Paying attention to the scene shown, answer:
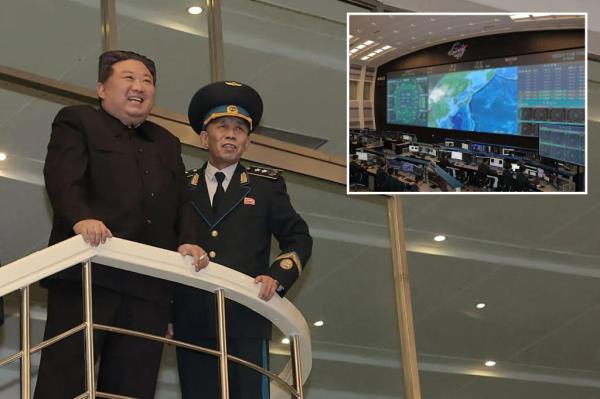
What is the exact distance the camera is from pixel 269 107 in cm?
570

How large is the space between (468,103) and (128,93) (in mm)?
2788

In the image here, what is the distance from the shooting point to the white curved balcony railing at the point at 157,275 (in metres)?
3.18

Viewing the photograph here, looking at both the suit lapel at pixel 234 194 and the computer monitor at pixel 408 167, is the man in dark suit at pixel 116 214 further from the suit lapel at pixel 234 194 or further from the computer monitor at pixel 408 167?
the computer monitor at pixel 408 167

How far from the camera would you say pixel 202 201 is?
4.17m

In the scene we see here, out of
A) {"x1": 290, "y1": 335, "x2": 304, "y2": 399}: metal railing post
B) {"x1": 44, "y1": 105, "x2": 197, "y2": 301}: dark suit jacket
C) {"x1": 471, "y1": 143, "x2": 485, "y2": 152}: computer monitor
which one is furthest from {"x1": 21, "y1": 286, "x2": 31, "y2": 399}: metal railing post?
{"x1": 471, "y1": 143, "x2": 485, "y2": 152}: computer monitor

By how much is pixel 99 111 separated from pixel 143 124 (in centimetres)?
16

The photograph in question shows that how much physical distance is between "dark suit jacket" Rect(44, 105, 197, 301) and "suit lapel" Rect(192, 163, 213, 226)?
0.21 m

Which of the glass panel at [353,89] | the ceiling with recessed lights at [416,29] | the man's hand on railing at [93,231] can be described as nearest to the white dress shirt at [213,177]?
the man's hand on railing at [93,231]

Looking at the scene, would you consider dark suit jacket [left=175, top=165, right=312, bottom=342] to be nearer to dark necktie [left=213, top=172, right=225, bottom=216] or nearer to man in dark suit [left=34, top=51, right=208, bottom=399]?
dark necktie [left=213, top=172, right=225, bottom=216]

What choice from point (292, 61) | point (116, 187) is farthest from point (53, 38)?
point (116, 187)

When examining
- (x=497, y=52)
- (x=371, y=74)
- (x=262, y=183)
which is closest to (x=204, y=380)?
(x=262, y=183)

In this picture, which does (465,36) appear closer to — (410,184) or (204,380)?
(410,184)

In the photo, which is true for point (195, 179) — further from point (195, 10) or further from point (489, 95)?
point (489, 95)

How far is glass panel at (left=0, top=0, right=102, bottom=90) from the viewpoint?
5.09m
